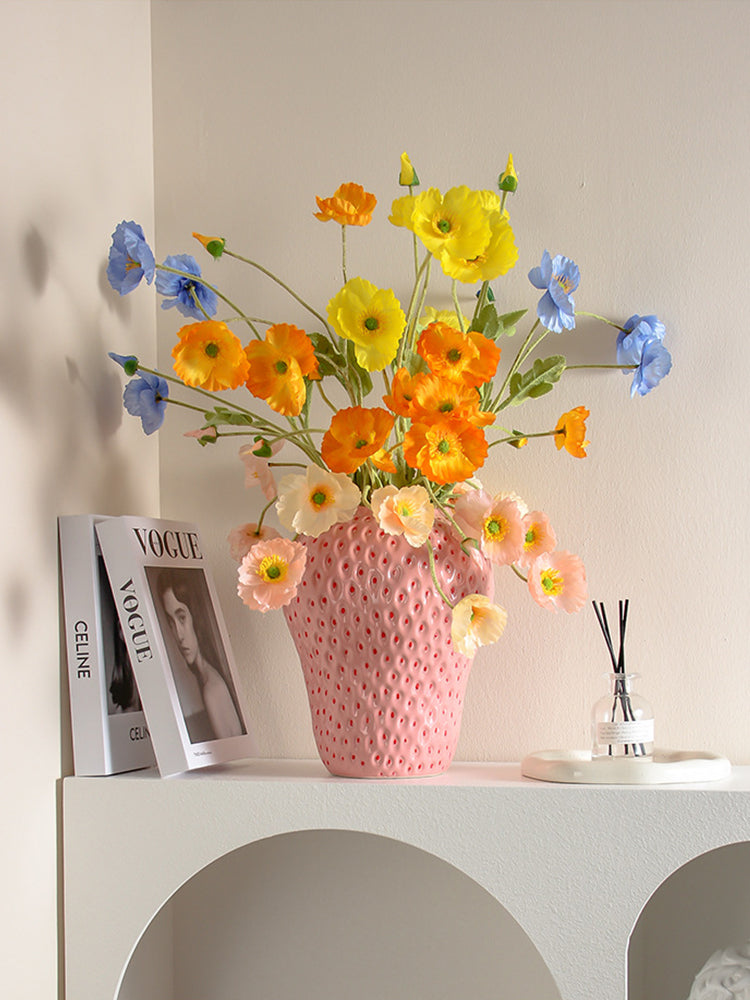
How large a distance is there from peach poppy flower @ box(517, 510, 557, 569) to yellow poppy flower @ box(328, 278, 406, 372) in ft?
0.66

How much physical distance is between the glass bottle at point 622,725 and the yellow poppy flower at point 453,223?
0.44m

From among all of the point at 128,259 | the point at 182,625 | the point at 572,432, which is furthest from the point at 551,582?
the point at 128,259

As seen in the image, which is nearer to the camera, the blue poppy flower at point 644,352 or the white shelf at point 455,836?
the white shelf at point 455,836

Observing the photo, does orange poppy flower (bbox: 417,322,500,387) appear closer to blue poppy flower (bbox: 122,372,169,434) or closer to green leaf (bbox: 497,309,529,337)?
green leaf (bbox: 497,309,529,337)

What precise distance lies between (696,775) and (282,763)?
44 centimetres

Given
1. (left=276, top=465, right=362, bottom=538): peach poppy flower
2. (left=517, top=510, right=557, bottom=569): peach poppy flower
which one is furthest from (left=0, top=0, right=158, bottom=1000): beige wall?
(left=517, top=510, right=557, bottom=569): peach poppy flower

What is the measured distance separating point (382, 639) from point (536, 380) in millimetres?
296

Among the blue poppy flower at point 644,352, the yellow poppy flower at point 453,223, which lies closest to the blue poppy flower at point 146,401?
the yellow poppy flower at point 453,223

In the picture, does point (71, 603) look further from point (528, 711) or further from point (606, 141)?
point (606, 141)

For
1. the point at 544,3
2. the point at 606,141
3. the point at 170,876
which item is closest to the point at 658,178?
the point at 606,141

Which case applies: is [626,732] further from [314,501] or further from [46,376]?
[46,376]

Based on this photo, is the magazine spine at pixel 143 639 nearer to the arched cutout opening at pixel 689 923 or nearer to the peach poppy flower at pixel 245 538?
the peach poppy flower at pixel 245 538

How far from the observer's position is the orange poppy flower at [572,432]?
3.08ft

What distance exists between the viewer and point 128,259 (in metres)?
0.96
